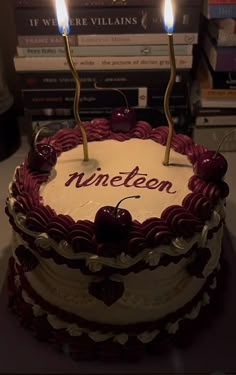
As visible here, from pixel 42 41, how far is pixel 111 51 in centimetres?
19

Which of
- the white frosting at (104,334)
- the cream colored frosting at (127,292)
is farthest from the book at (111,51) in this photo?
the white frosting at (104,334)

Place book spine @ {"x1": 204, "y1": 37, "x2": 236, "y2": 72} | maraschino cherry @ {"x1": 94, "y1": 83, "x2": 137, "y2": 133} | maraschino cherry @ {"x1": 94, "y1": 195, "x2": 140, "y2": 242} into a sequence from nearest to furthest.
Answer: maraschino cherry @ {"x1": 94, "y1": 195, "x2": 140, "y2": 242} → maraschino cherry @ {"x1": 94, "y1": 83, "x2": 137, "y2": 133} → book spine @ {"x1": 204, "y1": 37, "x2": 236, "y2": 72}

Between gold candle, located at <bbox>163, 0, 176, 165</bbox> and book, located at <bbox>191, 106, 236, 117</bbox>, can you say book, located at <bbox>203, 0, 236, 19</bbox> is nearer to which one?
book, located at <bbox>191, 106, 236, 117</bbox>

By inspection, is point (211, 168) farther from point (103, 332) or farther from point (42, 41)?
point (42, 41)

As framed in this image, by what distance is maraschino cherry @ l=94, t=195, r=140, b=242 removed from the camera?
874mm

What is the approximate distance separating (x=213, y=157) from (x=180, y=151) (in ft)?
0.43

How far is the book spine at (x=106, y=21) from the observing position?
4.74 ft

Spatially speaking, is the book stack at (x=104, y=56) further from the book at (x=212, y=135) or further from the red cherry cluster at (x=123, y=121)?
the red cherry cluster at (x=123, y=121)

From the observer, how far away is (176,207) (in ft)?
3.13

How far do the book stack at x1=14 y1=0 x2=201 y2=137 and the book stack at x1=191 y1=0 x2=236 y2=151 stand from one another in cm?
5

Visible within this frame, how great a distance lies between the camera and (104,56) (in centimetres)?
151

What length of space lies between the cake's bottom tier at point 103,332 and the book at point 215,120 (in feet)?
2.10

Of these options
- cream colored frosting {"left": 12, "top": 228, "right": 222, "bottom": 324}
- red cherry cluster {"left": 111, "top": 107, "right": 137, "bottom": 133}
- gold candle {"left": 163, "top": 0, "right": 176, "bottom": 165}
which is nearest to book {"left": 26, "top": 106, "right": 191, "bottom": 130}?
red cherry cluster {"left": 111, "top": 107, "right": 137, "bottom": 133}

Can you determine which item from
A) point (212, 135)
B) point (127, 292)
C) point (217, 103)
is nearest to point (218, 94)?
point (217, 103)
